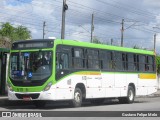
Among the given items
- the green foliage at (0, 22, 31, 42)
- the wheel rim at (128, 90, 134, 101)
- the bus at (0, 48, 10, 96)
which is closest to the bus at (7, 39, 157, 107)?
the wheel rim at (128, 90, 134, 101)

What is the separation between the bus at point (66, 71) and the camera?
20703 millimetres

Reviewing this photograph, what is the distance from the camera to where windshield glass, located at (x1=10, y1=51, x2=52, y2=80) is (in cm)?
2070

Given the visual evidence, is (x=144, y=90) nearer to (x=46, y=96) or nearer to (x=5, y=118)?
(x=46, y=96)

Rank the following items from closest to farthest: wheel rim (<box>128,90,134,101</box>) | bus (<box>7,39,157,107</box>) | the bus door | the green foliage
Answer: bus (<box>7,39,157,107</box>) → the bus door → wheel rim (<box>128,90,134,101</box>) → the green foliage

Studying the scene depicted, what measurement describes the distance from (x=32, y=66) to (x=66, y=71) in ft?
5.33

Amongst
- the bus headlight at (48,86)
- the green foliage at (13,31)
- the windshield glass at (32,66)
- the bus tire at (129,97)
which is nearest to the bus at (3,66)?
the windshield glass at (32,66)

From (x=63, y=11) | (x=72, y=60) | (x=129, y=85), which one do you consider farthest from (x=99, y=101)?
(x=63, y=11)

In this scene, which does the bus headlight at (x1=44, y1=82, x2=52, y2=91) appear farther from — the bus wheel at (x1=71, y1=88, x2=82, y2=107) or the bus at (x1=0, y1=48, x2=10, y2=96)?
the bus at (x1=0, y1=48, x2=10, y2=96)

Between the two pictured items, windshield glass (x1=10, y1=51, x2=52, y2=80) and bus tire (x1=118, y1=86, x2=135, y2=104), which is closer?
windshield glass (x1=10, y1=51, x2=52, y2=80)

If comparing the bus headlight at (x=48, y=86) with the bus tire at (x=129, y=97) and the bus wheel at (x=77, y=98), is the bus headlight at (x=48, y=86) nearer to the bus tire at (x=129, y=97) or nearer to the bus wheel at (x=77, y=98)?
the bus wheel at (x=77, y=98)

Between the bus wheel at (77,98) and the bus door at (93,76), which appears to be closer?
the bus wheel at (77,98)

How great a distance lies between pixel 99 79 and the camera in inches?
957

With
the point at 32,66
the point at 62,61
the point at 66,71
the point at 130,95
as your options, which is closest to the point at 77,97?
the point at 66,71

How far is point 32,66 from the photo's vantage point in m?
20.9
